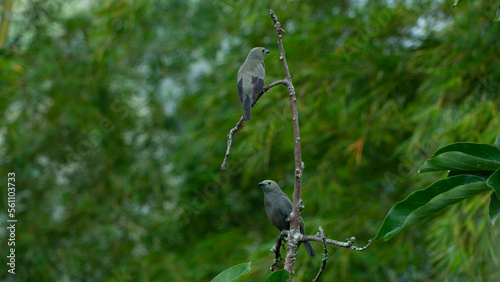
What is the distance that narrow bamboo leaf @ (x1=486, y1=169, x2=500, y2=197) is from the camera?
29.3 inches

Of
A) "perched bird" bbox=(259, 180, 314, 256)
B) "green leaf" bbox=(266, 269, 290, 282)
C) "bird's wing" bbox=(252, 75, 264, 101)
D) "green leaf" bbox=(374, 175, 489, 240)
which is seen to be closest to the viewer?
"green leaf" bbox=(266, 269, 290, 282)

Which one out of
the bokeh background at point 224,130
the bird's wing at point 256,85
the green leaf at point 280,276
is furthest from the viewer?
the bokeh background at point 224,130

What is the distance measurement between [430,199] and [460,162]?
0.07 m

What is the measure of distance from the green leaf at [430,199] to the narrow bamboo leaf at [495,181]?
35 millimetres

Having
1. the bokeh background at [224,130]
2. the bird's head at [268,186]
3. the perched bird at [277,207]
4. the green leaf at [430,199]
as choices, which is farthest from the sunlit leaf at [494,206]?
the bokeh background at [224,130]

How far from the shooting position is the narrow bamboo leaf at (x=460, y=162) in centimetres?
80

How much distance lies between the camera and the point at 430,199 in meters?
0.82

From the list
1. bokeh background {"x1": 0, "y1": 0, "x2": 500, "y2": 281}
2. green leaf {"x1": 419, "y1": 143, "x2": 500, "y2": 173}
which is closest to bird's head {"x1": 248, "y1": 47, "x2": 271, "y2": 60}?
green leaf {"x1": 419, "y1": 143, "x2": 500, "y2": 173}

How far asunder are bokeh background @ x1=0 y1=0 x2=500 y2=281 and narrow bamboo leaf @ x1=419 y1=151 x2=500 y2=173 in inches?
56.9

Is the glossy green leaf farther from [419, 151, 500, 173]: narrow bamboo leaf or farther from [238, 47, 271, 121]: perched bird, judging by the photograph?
[238, 47, 271, 121]: perched bird

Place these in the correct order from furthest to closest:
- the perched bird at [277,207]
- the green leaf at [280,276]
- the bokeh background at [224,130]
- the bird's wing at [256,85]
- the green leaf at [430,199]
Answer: the bokeh background at [224,130] → the perched bird at [277,207] → the bird's wing at [256,85] → the green leaf at [430,199] → the green leaf at [280,276]

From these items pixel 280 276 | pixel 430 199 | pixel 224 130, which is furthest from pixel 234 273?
pixel 224 130

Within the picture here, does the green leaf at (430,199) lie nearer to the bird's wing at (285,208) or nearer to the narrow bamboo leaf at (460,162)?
the narrow bamboo leaf at (460,162)

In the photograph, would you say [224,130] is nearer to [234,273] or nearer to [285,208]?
[285,208]
